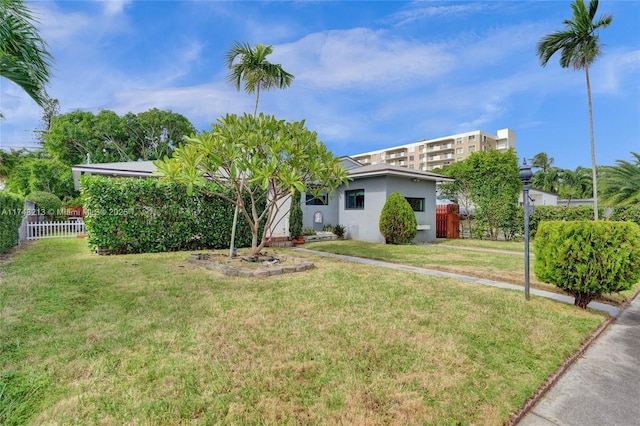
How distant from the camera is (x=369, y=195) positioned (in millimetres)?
15406

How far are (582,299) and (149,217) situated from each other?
1235 centimetres

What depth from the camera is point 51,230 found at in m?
15.2

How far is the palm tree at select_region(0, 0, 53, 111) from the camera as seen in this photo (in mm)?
4785

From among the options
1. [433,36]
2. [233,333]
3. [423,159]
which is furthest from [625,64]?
[423,159]

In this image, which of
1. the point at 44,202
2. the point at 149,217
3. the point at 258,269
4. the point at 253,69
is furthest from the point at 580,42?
the point at 44,202

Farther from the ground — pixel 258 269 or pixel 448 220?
pixel 448 220

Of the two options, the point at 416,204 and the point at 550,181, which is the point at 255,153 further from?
the point at 550,181

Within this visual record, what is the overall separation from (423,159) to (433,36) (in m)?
62.6

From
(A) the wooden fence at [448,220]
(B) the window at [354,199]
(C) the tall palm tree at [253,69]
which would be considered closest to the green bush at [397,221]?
(B) the window at [354,199]

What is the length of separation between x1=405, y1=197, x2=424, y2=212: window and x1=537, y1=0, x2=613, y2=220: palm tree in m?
7.61

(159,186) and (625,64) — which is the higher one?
(625,64)

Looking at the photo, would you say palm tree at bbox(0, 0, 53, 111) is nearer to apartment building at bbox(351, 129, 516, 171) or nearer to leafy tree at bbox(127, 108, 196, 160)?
leafy tree at bbox(127, 108, 196, 160)

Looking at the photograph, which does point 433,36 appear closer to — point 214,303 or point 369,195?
point 369,195

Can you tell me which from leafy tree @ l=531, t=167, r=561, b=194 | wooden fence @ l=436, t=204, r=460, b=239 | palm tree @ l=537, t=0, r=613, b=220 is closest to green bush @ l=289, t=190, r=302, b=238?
wooden fence @ l=436, t=204, r=460, b=239
